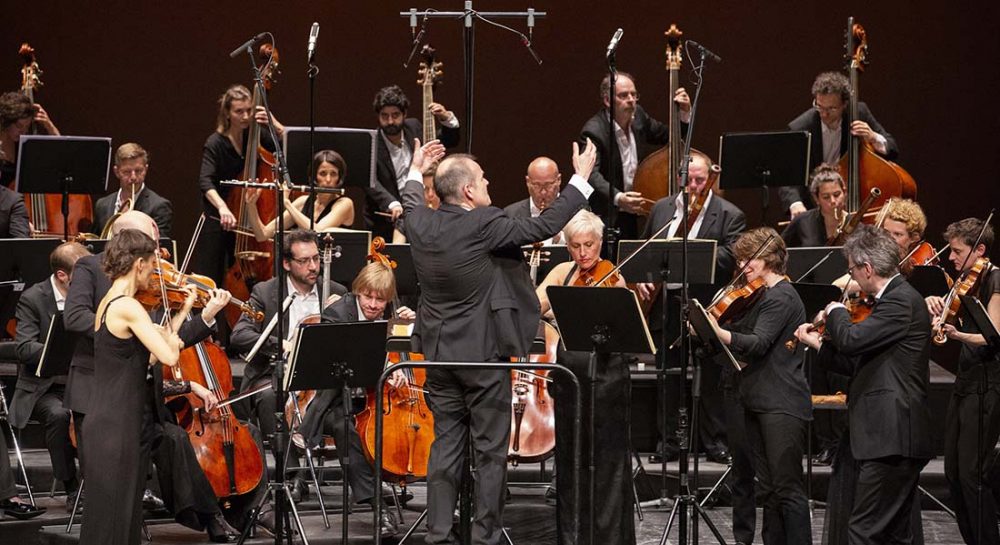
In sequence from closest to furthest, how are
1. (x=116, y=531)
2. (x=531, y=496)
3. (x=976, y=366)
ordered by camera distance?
(x=116, y=531) < (x=976, y=366) < (x=531, y=496)

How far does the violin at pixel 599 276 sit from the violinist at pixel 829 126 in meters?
2.16

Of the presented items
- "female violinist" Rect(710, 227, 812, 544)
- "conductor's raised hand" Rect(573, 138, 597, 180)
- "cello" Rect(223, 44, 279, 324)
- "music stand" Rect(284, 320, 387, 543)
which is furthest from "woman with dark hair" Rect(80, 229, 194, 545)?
"cello" Rect(223, 44, 279, 324)

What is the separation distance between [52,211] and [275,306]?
206 centimetres

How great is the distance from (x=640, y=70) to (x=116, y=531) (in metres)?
5.70

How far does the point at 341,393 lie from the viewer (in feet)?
21.3

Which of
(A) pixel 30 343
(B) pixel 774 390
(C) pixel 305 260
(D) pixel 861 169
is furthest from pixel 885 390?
(A) pixel 30 343

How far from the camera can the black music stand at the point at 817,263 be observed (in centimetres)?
698

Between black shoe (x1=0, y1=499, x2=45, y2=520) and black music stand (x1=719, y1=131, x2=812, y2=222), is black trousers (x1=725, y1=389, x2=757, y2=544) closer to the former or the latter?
black music stand (x1=719, y1=131, x2=812, y2=222)

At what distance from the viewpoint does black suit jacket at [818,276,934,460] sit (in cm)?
536

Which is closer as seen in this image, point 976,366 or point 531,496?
point 976,366

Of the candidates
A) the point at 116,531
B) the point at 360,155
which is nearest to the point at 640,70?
the point at 360,155

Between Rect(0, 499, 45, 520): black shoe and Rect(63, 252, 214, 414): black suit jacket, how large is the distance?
114cm

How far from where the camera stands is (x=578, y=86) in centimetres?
998

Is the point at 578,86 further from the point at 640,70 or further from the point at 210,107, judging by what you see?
the point at 210,107
